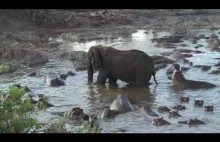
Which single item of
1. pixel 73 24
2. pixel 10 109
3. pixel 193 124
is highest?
pixel 73 24

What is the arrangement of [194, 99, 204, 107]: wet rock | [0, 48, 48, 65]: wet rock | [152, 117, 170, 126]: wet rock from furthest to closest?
[0, 48, 48, 65]: wet rock, [194, 99, 204, 107]: wet rock, [152, 117, 170, 126]: wet rock

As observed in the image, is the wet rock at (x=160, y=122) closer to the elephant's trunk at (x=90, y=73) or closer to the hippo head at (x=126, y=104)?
the hippo head at (x=126, y=104)

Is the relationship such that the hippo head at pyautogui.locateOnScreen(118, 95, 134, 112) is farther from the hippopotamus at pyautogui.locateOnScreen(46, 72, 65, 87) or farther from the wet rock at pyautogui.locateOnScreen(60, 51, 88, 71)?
the wet rock at pyautogui.locateOnScreen(60, 51, 88, 71)

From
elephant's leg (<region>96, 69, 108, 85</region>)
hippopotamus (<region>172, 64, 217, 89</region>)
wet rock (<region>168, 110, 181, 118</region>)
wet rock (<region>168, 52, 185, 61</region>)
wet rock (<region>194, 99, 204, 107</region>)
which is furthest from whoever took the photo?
wet rock (<region>168, 52, 185, 61</region>)

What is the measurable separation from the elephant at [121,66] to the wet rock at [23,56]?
2433 mm

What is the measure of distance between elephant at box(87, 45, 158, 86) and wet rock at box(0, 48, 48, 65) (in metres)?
2.43

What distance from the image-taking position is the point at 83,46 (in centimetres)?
1316

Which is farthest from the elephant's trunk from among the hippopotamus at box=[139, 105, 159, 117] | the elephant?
the hippopotamus at box=[139, 105, 159, 117]

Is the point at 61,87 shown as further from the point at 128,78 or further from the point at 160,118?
the point at 160,118

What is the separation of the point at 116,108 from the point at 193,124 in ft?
4.47

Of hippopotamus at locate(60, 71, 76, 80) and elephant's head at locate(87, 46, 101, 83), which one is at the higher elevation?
elephant's head at locate(87, 46, 101, 83)

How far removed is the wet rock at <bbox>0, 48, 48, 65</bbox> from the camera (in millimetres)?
12242
